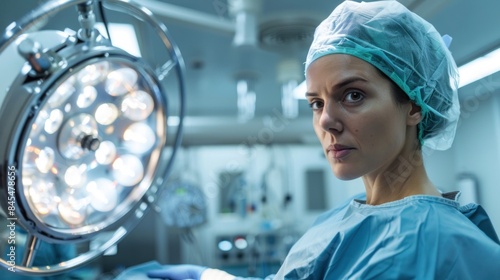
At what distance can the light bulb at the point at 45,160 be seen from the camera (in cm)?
78

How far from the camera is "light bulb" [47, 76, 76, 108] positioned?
2.52 ft

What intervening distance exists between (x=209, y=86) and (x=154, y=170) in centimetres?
199

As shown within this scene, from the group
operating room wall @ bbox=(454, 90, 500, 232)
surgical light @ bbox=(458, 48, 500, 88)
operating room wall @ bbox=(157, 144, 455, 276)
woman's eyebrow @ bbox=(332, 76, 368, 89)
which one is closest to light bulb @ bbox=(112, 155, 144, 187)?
woman's eyebrow @ bbox=(332, 76, 368, 89)

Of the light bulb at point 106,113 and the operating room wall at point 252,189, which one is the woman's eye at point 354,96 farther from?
the operating room wall at point 252,189

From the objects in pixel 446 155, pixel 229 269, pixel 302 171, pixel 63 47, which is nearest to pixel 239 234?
pixel 229 269

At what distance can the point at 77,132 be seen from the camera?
2.74ft

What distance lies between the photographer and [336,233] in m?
0.83

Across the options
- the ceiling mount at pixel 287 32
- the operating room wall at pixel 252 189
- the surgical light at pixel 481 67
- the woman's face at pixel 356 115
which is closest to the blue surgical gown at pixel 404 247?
the woman's face at pixel 356 115

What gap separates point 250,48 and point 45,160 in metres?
0.81

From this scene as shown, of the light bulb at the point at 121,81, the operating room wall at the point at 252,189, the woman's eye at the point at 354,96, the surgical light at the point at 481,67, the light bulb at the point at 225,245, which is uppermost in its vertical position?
the surgical light at the point at 481,67

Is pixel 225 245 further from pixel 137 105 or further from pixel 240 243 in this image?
pixel 137 105

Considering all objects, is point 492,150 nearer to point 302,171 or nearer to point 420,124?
point 420,124

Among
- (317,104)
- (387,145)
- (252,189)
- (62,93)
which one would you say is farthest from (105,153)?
(252,189)

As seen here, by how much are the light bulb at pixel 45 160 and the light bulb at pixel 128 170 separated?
159 millimetres
